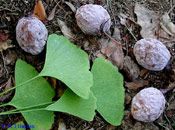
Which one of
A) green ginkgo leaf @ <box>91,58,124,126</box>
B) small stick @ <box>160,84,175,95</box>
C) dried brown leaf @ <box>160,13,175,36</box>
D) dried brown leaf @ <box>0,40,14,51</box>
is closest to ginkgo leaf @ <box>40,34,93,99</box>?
green ginkgo leaf @ <box>91,58,124,126</box>

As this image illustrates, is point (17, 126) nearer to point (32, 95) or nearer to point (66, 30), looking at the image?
point (32, 95)

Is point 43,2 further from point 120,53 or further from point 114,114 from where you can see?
point 114,114

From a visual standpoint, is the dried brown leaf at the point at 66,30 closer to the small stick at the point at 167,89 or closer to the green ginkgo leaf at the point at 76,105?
the green ginkgo leaf at the point at 76,105

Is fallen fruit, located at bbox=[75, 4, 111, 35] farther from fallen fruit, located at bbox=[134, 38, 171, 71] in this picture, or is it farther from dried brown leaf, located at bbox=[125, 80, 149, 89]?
dried brown leaf, located at bbox=[125, 80, 149, 89]

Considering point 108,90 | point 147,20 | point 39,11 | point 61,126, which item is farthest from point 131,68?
point 39,11

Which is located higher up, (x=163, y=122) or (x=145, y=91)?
(x=145, y=91)

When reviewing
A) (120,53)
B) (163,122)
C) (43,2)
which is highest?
(43,2)

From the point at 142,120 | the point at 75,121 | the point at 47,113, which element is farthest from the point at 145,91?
the point at 47,113
